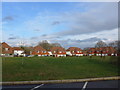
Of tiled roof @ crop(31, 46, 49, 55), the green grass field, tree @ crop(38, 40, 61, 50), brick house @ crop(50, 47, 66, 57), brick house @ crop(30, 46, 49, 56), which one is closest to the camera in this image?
the green grass field

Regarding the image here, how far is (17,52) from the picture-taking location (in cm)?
7431

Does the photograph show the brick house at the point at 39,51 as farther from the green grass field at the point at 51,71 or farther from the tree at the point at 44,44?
the green grass field at the point at 51,71

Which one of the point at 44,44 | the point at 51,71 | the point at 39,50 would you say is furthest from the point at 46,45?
the point at 51,71

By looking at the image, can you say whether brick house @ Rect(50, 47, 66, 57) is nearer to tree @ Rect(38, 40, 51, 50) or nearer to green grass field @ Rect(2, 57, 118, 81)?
tree @ Rect(38, 40, 51, 50)

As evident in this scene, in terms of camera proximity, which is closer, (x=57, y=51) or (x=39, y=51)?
(x=39, y=51)

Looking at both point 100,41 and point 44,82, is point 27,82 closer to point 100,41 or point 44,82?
point 44,82

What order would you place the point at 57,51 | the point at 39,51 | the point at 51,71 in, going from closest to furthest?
the point at 51,71
the point at 39,51
the point at 57,51

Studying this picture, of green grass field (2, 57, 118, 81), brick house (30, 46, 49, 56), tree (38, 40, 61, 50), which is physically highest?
tree (38, 40, 61, 50)

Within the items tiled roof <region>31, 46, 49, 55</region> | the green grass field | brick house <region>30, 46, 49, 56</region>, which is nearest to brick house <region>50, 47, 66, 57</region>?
brick house <region>30, 46, 49, 56</region>

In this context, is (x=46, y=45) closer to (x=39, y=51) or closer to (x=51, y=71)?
(x=39, y=51)

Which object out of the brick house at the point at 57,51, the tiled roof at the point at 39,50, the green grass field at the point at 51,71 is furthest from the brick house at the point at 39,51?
the green grass field at the point at 51,71


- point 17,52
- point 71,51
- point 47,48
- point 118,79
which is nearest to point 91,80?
point 118,79

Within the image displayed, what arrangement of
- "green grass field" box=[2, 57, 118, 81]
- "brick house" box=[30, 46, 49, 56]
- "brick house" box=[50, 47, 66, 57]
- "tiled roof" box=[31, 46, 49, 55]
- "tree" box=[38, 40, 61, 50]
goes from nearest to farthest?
"green grass field" box=[2, 57, 118, 81], "brick house" box=[30, 46, 49, 56], "tiled roof" box=[31, 46, 49, 55], "brick house" box=[50, 47, 66, 57], "tree" box=[38, 40, 61, 50]

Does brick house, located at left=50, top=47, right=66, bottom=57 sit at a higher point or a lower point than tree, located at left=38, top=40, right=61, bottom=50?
lower
